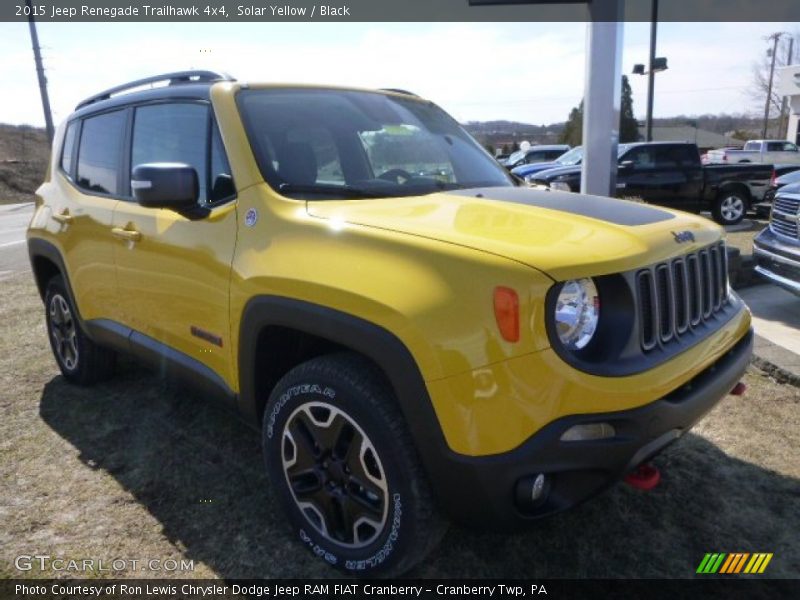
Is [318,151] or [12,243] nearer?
[318,151]

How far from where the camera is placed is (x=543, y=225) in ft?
7.50

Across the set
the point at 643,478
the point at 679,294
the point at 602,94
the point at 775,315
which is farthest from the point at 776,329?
the point at 643,478

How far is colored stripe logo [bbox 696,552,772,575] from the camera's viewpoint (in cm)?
248

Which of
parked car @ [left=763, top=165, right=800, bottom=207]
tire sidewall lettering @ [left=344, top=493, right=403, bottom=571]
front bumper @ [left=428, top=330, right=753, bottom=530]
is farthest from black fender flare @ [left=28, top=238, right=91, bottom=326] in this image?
parked car @ [left=763, top=165, right=800, bottom=207]

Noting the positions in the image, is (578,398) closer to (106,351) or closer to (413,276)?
(413,276)

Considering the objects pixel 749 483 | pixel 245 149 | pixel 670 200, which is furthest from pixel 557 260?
pixel 670 200

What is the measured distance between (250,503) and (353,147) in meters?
1.73

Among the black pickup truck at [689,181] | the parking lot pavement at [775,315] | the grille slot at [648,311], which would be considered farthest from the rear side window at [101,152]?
the black pickup truck at [689,181]

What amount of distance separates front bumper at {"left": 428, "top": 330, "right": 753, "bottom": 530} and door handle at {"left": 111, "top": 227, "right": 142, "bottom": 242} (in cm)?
206

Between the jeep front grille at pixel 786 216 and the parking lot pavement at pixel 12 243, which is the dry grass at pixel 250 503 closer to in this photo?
the jeep front grille at pixel 786 216

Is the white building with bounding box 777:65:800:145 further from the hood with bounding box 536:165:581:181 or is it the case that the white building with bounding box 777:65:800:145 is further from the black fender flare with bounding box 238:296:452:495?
the black fender flare with bounding box 238:296:452:495

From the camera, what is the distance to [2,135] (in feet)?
136

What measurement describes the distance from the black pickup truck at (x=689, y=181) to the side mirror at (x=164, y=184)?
423 inches

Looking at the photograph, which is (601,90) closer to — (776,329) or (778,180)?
(776,329)
